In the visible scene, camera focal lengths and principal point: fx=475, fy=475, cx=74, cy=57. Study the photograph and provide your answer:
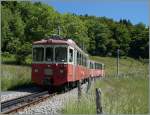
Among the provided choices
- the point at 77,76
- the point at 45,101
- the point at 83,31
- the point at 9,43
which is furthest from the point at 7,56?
the point at 45,101

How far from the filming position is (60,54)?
23.4 metres

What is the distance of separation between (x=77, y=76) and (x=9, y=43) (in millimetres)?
24063

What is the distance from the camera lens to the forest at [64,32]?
1709 inches

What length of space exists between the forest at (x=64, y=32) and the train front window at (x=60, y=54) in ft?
48.0

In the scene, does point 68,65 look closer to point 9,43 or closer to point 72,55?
point 72,55

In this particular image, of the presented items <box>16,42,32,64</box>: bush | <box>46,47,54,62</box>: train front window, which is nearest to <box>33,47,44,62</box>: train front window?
<box>46,47,54,62</box>: train front window

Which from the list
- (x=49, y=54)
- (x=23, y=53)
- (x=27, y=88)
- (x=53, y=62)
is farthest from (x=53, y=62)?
(x=23, y=53)

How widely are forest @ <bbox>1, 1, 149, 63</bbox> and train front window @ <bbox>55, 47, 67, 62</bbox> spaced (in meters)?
14.6

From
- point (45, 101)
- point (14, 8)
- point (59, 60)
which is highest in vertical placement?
point (14, 8)

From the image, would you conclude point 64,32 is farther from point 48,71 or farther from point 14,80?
point 48,71

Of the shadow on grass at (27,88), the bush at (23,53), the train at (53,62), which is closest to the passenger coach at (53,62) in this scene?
the train at (53,62)

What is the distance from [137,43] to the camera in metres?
48.7

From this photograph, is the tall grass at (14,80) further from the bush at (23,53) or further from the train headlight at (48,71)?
the bush at (23,53)

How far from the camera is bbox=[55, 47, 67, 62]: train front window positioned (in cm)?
2319
